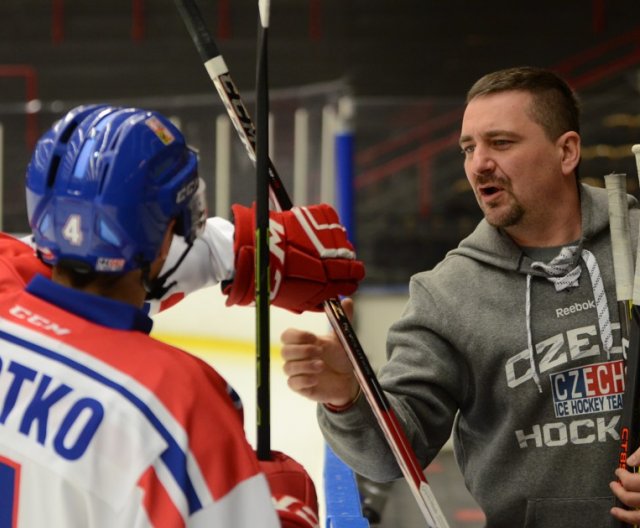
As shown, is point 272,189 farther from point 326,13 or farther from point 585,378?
point 326,13

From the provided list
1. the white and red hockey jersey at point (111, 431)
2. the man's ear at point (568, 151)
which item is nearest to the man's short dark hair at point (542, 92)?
the man's ear at point (568, 151)

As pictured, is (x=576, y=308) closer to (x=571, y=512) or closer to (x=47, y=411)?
(x=571, y=512)

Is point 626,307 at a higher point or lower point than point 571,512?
higher

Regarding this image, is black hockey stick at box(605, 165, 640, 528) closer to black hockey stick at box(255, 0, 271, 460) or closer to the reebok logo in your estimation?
the reebok logo

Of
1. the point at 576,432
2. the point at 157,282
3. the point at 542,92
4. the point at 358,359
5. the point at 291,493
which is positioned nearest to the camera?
the point at 291,493

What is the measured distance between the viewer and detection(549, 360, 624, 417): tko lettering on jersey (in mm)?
1298

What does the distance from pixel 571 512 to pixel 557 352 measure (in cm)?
21

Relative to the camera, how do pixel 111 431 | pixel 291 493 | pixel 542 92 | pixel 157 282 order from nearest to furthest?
pixel 111 431, pixel 291 493, pixel 157 282, pixel 542 92

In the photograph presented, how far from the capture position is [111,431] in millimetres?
782

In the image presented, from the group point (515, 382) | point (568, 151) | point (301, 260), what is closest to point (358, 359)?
point (301, 260)

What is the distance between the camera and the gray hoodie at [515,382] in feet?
4.25

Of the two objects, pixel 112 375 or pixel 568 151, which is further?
pixel 568 151

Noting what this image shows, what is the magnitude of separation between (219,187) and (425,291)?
2.80m

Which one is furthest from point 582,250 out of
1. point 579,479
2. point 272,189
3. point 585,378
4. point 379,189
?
point 379,189
